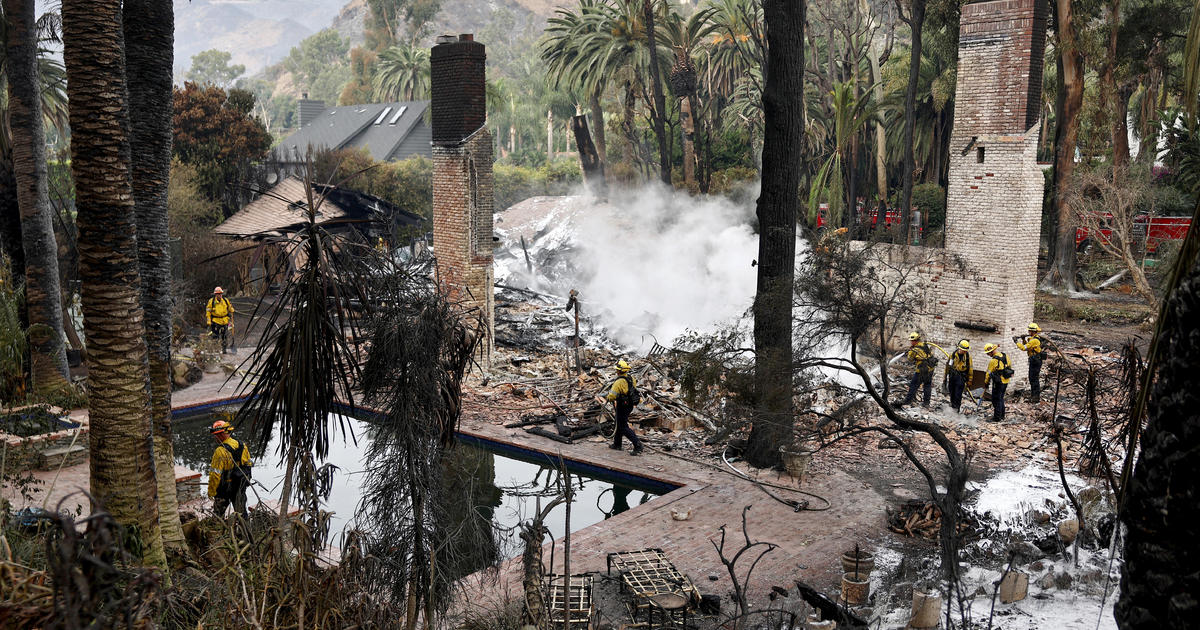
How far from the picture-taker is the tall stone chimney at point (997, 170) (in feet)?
56.2

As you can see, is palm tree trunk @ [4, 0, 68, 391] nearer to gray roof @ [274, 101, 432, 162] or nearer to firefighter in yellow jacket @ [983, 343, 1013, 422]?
firefighter in yellow jacket @ [983, 343, 1013, 422]

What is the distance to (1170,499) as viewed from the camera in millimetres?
3031

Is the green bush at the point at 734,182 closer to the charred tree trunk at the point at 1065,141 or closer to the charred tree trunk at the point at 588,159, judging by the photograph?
the charred tree trunk at the point at 588,159

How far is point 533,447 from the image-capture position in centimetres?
1512

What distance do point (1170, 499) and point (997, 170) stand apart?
15957 millimetres

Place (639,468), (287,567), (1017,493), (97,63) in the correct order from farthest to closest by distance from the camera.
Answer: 1. (639,468)
2. (1017,493)
3. (97,63)
4. (287,567)

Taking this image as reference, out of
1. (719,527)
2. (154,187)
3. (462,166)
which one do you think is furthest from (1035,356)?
(154,187)

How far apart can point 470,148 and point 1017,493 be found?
1298cm

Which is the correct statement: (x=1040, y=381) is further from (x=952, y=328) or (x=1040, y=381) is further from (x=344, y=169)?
(x=344, y=169)

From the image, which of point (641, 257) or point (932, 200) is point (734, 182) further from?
point (641, 257)

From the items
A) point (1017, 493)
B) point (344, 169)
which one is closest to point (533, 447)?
point (1017, 493)

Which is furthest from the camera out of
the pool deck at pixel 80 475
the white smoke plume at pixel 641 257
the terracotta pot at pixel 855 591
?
the white smoke plume at pixel 641 257

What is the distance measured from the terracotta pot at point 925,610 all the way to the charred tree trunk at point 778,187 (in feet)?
15.2

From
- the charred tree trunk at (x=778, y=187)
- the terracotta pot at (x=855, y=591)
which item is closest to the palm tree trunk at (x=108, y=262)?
the terracotta pot at (x=855, y=591)
